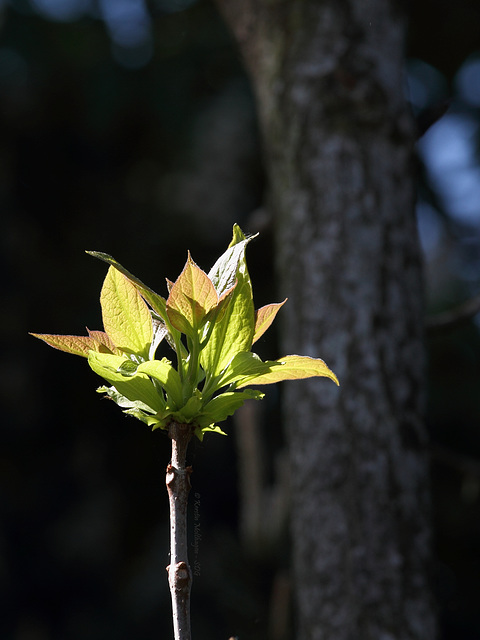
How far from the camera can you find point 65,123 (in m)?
4.11

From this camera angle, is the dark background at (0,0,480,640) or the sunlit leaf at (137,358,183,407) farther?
the dark background at (0,0,480,640)

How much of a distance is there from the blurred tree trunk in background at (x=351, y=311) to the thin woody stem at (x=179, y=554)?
1.01 m

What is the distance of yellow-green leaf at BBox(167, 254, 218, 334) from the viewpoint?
1.04ft

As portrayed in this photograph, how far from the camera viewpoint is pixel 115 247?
150 inches

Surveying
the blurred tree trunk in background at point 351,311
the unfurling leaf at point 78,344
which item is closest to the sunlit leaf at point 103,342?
the unfurling leaf at point 78,344

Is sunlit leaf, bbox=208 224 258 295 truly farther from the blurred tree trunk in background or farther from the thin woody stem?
the blurred tree trunk in background

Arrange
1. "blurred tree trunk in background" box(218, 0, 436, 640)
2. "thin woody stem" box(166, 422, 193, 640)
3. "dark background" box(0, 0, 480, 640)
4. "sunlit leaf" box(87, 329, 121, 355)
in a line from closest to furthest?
"thin woody stem" box(166, 422, 193, 640) < "sunlit leaf" box(87, 329, 121, 355) < "blurred tree trunk in background" box(218, 0, 436, 640) < "dark background" box(0, 0, 480, 640)

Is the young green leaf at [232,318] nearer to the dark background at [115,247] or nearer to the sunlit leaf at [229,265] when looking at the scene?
the sunlit leaf at [229,265]

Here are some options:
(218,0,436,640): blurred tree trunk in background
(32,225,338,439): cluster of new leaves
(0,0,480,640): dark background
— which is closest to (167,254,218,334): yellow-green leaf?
(32,225,338,439): cluster of new leaves

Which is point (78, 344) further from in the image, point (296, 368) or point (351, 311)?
point (351, 311)

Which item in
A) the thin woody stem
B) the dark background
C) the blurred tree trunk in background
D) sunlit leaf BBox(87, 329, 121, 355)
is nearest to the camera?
the thin woody stem

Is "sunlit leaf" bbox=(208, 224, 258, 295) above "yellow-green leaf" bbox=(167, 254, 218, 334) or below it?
above

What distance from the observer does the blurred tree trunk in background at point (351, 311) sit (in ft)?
3.92

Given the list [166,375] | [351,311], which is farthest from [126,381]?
[351,311]
